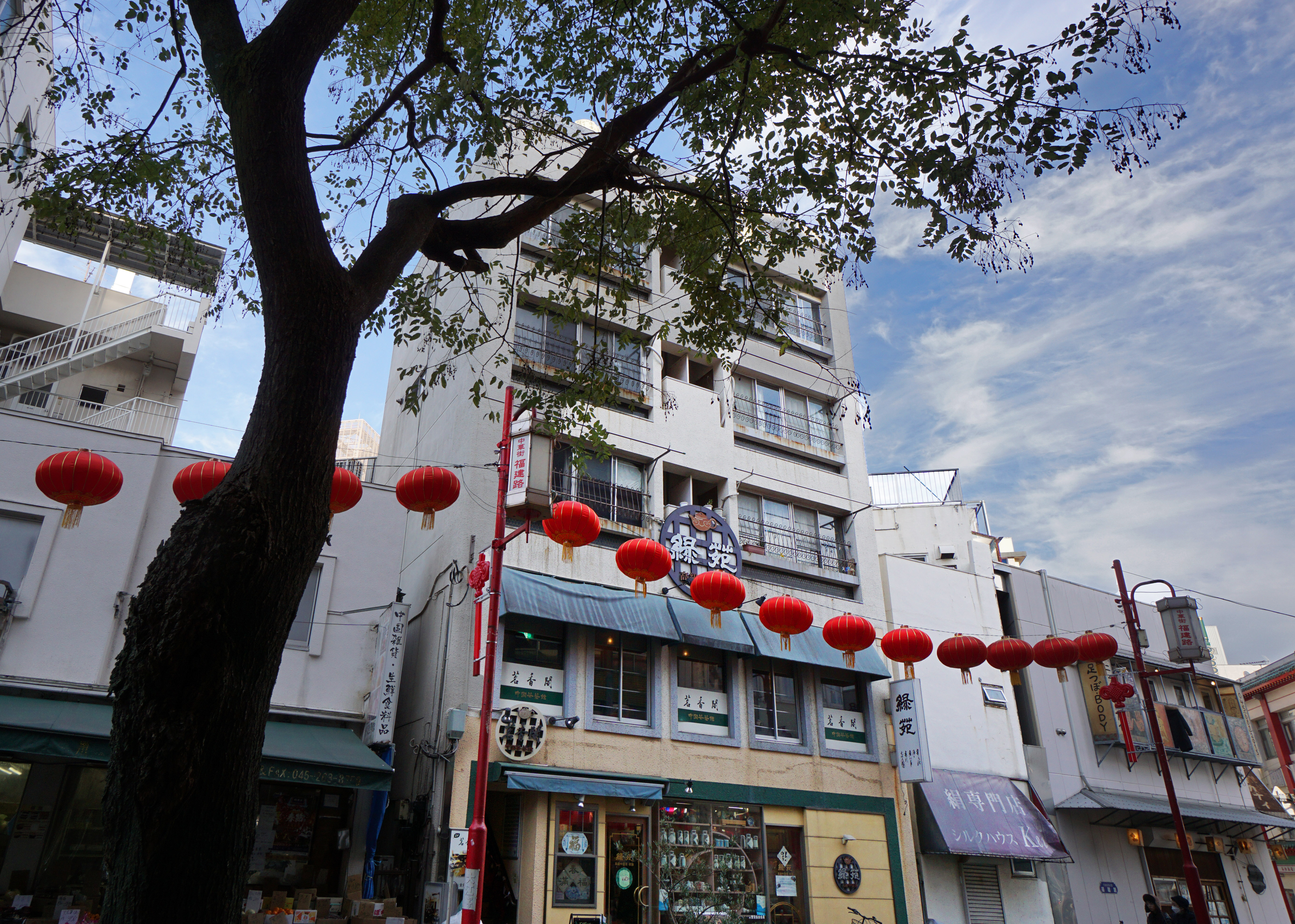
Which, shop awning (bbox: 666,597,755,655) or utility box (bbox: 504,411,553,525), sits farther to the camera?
shop awning (bbox: 666,597,755,655)

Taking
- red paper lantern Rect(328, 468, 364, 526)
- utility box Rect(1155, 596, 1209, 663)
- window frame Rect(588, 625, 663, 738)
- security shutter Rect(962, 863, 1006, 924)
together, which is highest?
utility box Rect(1155, 596, 1209, 663)

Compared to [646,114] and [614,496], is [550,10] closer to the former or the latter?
[646,114]

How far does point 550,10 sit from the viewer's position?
10250mm

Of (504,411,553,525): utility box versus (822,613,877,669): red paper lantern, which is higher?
(504,411,553,525): utility box

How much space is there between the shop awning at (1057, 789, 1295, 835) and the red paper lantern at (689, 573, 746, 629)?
13076 millimetres

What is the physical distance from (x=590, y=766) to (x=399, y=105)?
1167 cm

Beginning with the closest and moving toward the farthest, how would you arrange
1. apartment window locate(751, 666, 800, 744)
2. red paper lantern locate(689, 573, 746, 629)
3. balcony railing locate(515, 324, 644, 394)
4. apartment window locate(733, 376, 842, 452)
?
red paper lantern locate(689, 573, 746, 629), apartment window locate(751, 666, 800, 744), balcony railing locate(515, 324, 644, 394), apartment window locate(733, 376, 842, 452)

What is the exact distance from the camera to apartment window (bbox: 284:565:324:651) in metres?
14.9

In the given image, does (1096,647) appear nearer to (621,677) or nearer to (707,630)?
(707,630)

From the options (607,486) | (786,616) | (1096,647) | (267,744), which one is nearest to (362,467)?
(607,486)

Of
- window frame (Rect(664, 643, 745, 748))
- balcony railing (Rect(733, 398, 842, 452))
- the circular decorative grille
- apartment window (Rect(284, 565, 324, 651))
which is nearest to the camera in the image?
apartment window (Rect(284, 565, 324, 651))

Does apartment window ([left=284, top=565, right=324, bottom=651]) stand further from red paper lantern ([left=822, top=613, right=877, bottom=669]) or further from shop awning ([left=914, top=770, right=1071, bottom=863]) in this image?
shop awning ([left=914, top=770, right=1071, bottom=863])

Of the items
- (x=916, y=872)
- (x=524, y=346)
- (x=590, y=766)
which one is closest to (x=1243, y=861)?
(x=916, y=872)

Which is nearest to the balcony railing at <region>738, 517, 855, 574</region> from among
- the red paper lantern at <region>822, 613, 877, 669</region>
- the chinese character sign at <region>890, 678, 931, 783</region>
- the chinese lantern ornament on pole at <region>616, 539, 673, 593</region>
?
the chinese character sign at <region>890, 678, 931, 783</region>
